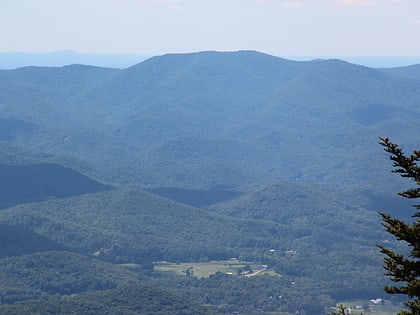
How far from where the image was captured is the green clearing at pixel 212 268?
3314 inches

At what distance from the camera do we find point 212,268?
3428 inches

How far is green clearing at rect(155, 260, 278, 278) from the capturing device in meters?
84.2

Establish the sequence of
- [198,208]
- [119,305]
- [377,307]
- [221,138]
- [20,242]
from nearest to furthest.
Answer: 1. [119,305]
2. [377,307]
3. [20,242]
4. [198,208]
5. [221,138]

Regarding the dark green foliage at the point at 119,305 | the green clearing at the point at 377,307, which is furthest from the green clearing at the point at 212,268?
the dark green foliage at the point at 119,305

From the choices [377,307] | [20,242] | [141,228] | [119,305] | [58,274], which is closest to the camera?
[119,305]

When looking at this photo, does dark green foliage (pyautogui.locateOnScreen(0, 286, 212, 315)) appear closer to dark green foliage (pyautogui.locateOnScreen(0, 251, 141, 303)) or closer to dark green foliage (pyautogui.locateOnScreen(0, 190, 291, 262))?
dark green foliage (pyautogui.locateOnScreen(0, 251, 141, 303))

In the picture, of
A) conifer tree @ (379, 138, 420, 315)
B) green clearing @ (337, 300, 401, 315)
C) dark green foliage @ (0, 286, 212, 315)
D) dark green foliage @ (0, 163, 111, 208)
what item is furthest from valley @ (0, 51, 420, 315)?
conifer tree @ (379, 138, 420, 315)

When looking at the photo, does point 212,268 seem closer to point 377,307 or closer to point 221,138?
point 377,307

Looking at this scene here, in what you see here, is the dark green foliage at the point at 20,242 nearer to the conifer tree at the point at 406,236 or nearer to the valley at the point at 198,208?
the valley at the point at 198,208

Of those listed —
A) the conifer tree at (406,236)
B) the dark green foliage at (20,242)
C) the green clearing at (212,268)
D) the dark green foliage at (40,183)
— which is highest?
the dark green foliage at (40,183)

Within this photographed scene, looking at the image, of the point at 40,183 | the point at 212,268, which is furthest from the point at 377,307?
the point at 40,183

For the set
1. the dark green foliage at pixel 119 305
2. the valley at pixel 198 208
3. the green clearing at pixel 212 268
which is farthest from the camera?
the green clearing at pixel 212 268

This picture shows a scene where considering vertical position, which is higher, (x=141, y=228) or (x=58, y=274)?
(x=141, y=228)

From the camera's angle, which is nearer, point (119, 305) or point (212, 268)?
point (119, 305)
